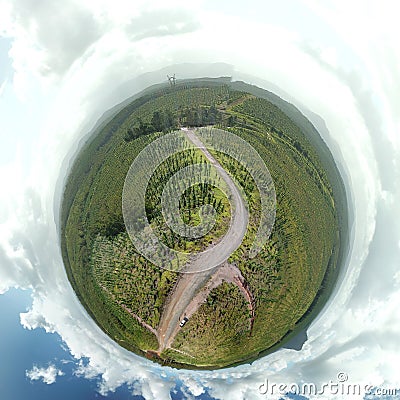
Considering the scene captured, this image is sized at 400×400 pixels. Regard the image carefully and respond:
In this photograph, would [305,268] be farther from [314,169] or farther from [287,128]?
[287,128]

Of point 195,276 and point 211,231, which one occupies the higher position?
point 211,231

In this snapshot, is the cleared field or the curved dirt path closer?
the curved dirt path

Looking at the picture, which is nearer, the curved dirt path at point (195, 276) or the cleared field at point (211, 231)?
the curved dirt path at point (195, 276)

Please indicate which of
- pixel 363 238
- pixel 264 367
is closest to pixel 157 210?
pixel 264 367
